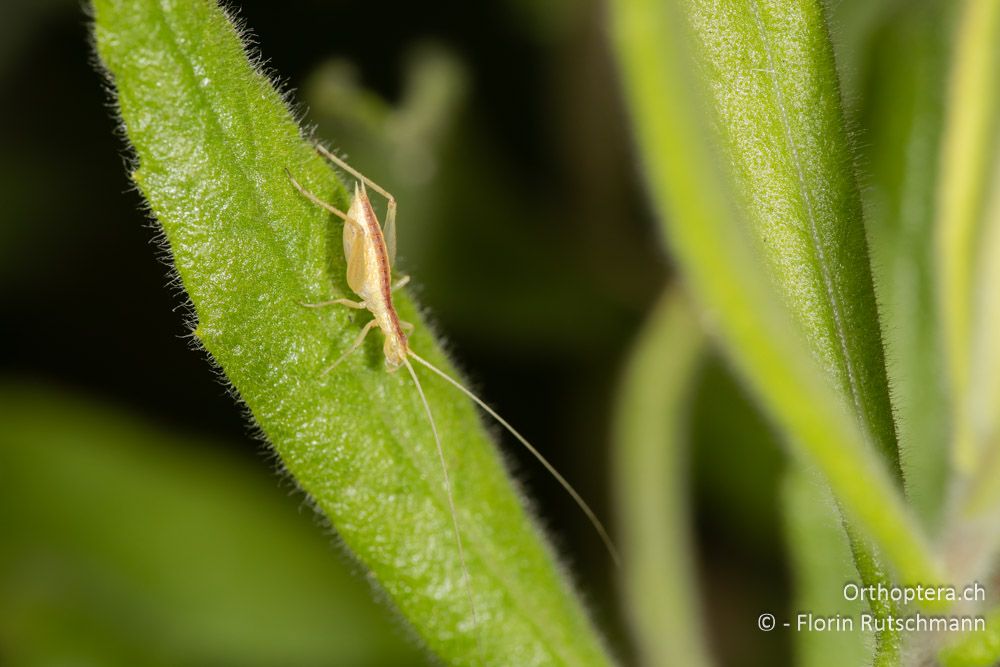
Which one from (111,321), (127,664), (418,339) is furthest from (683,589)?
(111,321)

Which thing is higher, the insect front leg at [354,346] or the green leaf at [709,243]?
the green leaf at [709,243]

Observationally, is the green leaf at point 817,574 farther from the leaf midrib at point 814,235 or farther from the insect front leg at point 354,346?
the insect front leg at point 354,346

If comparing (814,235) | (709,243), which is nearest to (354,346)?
(814,235)

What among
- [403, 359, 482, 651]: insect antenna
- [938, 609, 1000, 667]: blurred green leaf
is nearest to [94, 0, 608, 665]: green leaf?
[403, 359, 482, 651]: insect antenna

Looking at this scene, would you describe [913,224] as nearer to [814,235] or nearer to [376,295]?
[814,235]

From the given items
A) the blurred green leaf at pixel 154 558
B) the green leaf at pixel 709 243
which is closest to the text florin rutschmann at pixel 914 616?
the green leaf at pixel 709 243

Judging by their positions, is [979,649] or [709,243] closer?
[709,243]

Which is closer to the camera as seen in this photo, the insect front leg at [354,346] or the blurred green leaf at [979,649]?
the blurred green leaf at [979,649]

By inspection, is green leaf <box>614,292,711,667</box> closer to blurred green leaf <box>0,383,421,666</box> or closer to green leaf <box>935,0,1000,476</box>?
blurred green leaf <box>0,383,421,666</box>
